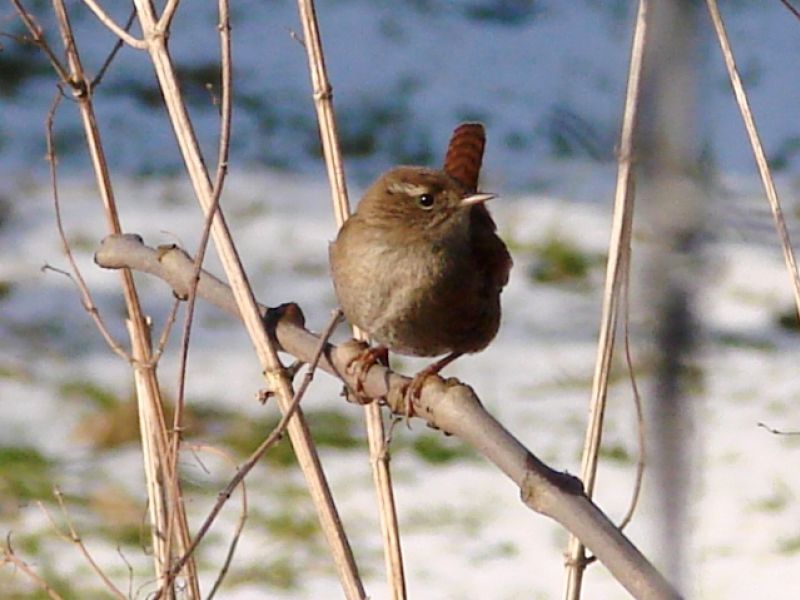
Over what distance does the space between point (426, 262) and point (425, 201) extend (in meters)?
0.12

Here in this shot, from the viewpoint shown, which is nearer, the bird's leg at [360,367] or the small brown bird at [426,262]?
the bird's leg at [360,367]

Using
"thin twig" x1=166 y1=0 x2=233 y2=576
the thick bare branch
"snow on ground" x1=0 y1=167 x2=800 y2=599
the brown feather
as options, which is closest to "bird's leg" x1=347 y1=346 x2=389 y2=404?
the thick bare branch

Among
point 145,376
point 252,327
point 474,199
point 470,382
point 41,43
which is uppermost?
point 470,382

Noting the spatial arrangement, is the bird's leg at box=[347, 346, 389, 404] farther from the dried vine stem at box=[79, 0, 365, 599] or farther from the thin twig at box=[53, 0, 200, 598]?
the thin twig at box=[53, 0, 200, 598]

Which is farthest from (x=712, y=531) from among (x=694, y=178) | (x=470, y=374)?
(x=694, y=178)

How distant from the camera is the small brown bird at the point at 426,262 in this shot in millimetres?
1940

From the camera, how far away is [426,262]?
6.61 feet

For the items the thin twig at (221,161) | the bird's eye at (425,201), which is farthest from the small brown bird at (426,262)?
the thin twig at (221,161)

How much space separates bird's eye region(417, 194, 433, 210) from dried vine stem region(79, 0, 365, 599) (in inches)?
22.6

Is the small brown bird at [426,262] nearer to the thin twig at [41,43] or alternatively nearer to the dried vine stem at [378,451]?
the dried vine stem at [378,451]

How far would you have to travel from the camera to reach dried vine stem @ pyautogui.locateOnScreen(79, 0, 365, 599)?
1.50 metres

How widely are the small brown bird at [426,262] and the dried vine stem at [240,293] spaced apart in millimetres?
385

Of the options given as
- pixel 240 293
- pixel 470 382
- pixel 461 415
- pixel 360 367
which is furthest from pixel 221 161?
pixel 470 382

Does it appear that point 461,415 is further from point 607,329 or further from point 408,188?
point 408,188
